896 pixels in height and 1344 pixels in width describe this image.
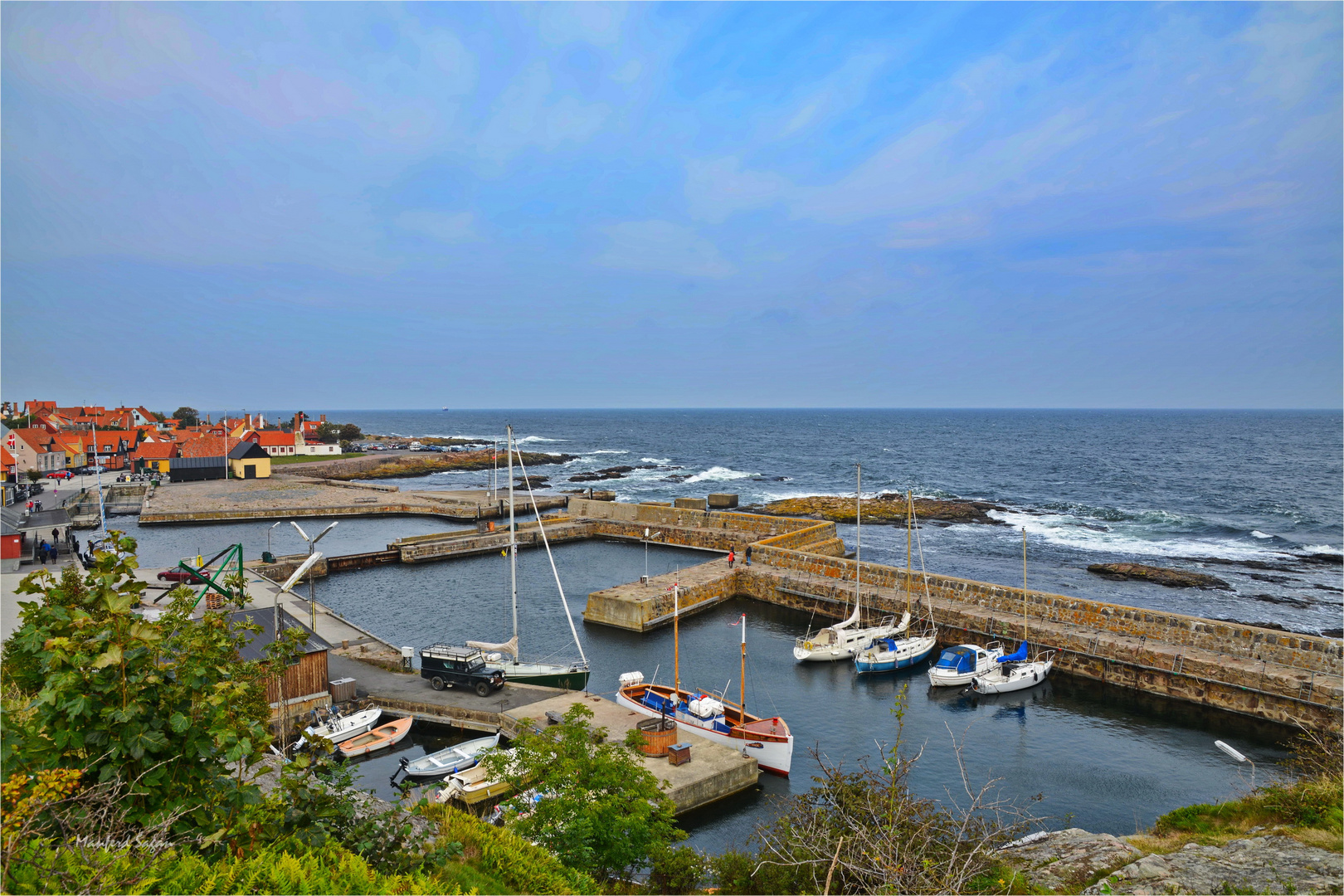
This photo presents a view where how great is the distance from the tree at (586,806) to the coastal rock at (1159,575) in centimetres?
4151

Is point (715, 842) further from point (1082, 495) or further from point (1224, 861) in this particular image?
point (1082, 495)

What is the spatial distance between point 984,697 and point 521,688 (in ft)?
57.8

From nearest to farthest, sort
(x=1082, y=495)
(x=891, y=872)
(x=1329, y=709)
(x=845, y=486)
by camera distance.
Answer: (x=891, y=872) < (x=1329, y=709) < (x=1082, y=495) < (x=845, y=486)

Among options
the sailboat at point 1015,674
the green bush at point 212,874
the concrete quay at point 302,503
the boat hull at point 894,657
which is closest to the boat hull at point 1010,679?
the sailboat at point 1015,674

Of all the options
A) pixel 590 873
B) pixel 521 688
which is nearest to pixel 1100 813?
pixel 590 873

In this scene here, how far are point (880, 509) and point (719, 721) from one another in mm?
50169

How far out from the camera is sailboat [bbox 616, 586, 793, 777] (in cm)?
2058

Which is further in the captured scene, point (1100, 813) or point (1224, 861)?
point (1100, 813)

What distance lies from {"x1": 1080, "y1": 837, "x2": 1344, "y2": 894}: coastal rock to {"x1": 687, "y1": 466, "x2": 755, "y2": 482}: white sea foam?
279 feet

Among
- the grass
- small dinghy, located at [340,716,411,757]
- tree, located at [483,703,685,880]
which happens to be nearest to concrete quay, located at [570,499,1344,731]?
small dinghy, located at [340,716,411,757]

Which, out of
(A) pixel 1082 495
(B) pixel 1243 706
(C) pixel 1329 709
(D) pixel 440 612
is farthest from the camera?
(A) pixel 1082 495

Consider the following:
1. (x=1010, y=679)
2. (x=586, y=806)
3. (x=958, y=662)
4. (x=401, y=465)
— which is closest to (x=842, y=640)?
(x=958, y=662)

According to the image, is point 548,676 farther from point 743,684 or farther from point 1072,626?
point 1072,626

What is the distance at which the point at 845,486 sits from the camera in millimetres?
89125
